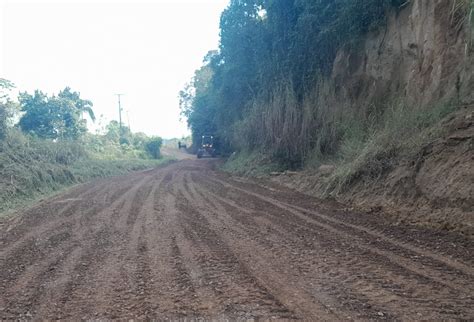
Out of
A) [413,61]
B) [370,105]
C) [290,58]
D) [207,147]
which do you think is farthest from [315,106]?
[207,147]

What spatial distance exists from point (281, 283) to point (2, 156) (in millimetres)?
15058

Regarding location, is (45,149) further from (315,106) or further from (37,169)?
(315,106)

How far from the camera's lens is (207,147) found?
4309 centimetres

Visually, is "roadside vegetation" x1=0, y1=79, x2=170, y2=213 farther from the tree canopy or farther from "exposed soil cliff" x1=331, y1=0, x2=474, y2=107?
"exposed soil cliff" x1=331, y1=0, x2=474, y2=107

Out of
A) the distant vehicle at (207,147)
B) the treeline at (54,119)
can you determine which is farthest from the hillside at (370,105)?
the distant vehicle at (207,147)

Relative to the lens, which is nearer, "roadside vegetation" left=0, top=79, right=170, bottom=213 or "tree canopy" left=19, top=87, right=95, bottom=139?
"roadside vegetation" left=0, top=79, right=170, bottom=213

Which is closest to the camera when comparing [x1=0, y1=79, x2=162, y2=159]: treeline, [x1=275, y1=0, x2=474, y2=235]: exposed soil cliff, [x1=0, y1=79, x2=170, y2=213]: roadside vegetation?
[x1=275, y1=0, x2=474, y2=235]: exposed soil cliff

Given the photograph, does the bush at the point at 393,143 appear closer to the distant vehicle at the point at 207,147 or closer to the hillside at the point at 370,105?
the hillside at the point at 370,105

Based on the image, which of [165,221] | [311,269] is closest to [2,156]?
[165,221]

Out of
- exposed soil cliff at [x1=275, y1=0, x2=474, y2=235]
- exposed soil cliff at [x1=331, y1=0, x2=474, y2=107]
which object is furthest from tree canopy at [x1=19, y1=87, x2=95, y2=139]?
exposed soil cliff at [x1=331, y1=0, x2=474, y2=107]

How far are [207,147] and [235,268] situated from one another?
38.4 metres

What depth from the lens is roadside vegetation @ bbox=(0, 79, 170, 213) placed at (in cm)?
1445

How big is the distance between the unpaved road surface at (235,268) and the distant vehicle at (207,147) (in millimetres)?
34287

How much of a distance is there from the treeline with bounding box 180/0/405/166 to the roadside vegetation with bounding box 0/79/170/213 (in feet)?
32.5
